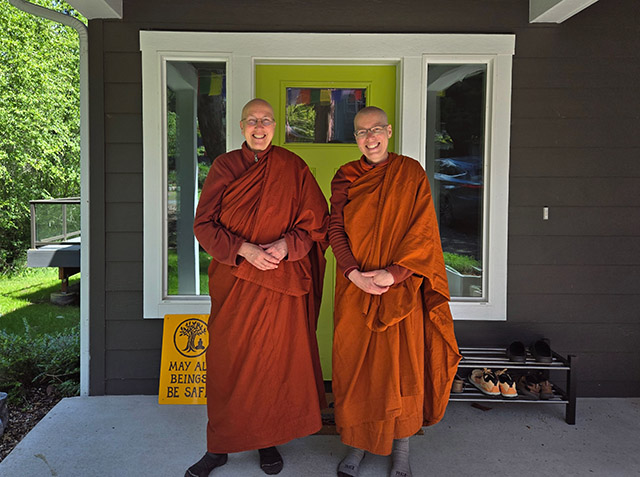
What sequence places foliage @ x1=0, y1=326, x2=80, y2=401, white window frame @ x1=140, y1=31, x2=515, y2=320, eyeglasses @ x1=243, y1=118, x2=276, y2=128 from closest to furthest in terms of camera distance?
eyeglasses @ x1=243, y1=118, x2=276, y2=128, white window frame @ x1=140, y1=31, x2=515, y2=320, foliage @ x1=0, y1=326, x2=80, y2=401

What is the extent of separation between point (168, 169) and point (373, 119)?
4.91 feet

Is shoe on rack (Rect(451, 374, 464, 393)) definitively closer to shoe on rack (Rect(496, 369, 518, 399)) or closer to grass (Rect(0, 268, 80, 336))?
shoe on rack (Rect(496, 369, 518, 399))

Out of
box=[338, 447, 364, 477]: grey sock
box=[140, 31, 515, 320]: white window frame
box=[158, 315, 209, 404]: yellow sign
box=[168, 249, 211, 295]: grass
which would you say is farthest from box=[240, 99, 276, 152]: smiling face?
box=[338, 447, 364, 477]: grey sock

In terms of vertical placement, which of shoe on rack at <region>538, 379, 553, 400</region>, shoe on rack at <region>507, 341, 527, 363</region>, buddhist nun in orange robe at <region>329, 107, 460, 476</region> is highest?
buddhist nun in orange robe at <region>329, 107, 460, 476</region>

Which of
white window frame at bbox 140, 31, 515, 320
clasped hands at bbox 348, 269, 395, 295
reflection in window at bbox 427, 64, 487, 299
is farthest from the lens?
reflection in window at bbox 427, 64, 487, 299

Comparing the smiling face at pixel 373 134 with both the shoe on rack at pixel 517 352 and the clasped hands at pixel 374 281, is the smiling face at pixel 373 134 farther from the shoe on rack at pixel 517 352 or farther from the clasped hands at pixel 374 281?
the shoe on rack at pixel 517 352

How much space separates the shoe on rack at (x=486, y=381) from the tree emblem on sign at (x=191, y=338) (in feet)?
5.23

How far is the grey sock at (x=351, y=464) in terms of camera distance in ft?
7.75

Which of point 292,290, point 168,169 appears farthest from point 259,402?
point 168,169

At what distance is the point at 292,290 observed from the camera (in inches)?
92.6

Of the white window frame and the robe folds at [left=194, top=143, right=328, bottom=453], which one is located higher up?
the white window frame

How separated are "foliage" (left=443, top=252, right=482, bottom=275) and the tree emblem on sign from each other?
1585 mm

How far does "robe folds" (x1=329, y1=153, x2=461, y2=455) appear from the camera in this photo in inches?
90.2

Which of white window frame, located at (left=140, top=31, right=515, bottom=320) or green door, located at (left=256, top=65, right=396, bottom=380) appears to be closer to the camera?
white window frame, located at (left=140, top=31, right=515, bottom=320)
